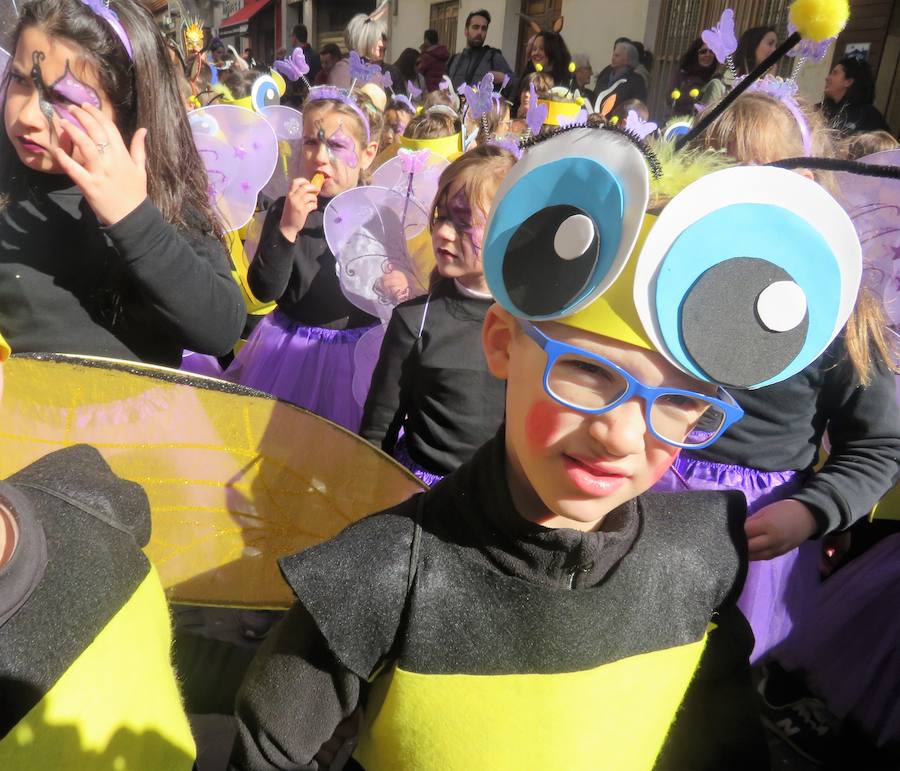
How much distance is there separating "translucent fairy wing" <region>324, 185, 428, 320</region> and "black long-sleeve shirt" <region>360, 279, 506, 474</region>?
1.40 feet

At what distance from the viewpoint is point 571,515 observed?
816 mm

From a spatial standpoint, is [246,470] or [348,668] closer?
[348,668]

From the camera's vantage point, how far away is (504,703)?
2.78 ft

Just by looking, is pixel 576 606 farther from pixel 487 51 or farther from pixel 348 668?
pixel 487 51

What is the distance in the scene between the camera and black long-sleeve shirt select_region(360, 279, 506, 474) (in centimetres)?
162

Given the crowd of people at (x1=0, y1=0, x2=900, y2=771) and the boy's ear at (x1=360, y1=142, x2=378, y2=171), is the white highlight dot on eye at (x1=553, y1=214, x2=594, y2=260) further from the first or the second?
the boy's ear at (x1=360, y1=142, x2=378, y2=171)

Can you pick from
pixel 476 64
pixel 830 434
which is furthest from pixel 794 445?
pixel 476 64

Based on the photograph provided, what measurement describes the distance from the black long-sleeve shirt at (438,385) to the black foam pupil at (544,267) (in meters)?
0.82

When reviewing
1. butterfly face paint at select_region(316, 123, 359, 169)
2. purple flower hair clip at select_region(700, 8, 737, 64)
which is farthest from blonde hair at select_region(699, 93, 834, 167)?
butterfly face paint at select_region(316, 123, 359, 169)

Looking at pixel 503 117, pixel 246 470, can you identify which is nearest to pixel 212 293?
pixel 246 470

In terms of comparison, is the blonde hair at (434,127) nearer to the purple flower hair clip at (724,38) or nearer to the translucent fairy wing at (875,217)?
the purple flower hair clip at (724,38)

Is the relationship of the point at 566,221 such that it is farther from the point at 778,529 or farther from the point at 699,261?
the point at 778,529

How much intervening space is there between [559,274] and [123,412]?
723mm

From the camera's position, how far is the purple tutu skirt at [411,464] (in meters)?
1.67
